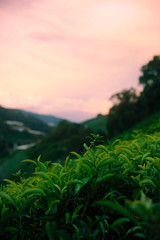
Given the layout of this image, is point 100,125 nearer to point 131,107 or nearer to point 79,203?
point 79,203

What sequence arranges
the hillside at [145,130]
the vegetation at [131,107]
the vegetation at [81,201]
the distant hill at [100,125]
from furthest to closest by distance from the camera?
1. the vegetation at [131,107]
2. the hillside at [145,130]
3. the distant hill at [100,125]
4. the vegetation at [81,201]

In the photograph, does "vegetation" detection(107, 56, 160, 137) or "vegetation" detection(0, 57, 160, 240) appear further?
"vegetation" detection(107, 56, 160, 137)

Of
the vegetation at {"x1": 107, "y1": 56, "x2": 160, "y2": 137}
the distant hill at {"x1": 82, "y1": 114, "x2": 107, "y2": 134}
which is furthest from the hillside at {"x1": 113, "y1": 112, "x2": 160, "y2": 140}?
the vegetation at {"x1": 107, "y1": 56, "x2": 160, "y2": 137}

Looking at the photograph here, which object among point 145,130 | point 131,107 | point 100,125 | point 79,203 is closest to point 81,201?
point 79,203

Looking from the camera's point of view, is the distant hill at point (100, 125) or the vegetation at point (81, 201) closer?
the vegetation at point (81, 201)

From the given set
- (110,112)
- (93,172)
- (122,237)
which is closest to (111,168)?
(93,172)

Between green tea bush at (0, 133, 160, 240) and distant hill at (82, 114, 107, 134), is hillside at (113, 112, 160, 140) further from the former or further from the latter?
green tea bush at (0, 133, 160, 240)

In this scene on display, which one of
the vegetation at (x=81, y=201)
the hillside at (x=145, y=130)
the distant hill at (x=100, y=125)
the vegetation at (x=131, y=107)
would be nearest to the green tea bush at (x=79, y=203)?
the vegetation at (x=81, y=201)

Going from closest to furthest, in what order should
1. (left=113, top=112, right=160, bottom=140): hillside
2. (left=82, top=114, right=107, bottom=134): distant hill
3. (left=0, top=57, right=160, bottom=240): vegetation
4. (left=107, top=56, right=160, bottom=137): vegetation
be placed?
(left=0, top=57, right=160, bottom=240): vegetation < (left=82, top=114, right=107, bottom=134): distant hill < (left=113, top=112, right=160, bottom=140): hillside < (left=107, top=56, right=160, bottom=137): vegetation

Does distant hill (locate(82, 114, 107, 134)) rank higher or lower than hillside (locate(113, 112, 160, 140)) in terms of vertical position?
higher

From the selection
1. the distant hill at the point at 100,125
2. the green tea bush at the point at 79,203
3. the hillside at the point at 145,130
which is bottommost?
the green tea bush at the point at 79,203

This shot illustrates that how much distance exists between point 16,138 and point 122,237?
20416 centimetres

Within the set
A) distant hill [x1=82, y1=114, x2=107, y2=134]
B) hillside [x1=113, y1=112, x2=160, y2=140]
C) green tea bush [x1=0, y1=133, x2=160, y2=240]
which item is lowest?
green tea bush [x1=0, y1=133, x2=160, y2=240]

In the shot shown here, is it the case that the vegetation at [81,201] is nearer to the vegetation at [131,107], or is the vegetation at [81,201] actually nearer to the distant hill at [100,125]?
the distant hill at [100,125]
